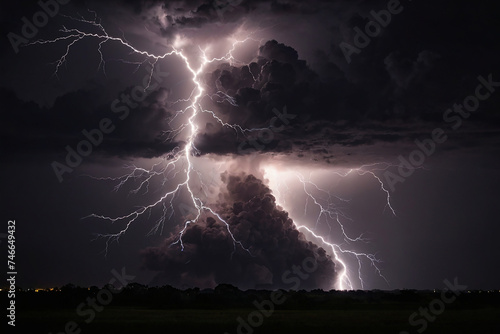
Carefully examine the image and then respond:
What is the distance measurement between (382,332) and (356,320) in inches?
409

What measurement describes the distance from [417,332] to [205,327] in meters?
13.6

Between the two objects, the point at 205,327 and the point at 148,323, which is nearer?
the point at 205,327

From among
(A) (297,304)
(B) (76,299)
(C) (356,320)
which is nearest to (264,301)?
(A) (297,304)

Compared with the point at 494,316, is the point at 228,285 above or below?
above

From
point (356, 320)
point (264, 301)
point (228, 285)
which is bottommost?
point (356, 320)

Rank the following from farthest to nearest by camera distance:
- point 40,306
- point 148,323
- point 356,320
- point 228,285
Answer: point 228,285, point 40,306, point 356,320, point 148,323

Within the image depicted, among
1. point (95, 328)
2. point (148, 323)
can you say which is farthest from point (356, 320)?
point (95, 328)

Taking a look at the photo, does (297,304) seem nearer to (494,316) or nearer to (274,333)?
(494,316)

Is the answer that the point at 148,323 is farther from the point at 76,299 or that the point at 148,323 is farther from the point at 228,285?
the point at 228,285

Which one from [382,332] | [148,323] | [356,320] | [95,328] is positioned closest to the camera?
[382,332]

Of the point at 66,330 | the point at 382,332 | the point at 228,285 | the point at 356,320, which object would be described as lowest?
the point at 66,330

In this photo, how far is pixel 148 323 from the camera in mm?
46562

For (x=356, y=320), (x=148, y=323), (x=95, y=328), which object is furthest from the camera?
(x=356, y=320)

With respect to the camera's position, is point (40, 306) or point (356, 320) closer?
point (356, 320)
